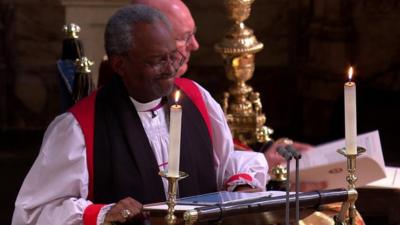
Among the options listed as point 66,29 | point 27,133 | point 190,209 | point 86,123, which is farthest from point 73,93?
point 27,133

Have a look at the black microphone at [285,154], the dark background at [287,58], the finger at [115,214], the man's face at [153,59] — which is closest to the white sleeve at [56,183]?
the finger at [115,214]

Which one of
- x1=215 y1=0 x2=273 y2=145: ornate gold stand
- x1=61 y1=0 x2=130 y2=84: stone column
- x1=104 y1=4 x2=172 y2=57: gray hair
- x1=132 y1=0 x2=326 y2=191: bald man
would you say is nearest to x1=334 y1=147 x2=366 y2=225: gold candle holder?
x1=104 y1=4 x2=172 y2=57: gray hair

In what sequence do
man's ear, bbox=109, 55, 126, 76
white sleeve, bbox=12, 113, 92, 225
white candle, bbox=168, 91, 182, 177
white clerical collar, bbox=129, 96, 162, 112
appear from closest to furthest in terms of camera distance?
white candle, bbox=168, 91, 182, 177 < white sleeve, bbox=12, 113, 92, 225 < man's ear, bbox=109, 55, 126, 76 < white clerical collar, bbox=129, 96, 162, 112

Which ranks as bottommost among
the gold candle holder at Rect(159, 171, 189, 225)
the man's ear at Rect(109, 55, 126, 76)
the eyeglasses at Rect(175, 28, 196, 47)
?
the gold candle holder at Rect(159, 171, 189, 225)

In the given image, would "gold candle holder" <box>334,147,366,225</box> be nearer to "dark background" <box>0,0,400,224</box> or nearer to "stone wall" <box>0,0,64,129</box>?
"dark background" <box>0,0,400,224</box>

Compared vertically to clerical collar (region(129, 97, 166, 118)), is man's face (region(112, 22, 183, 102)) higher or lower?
higher

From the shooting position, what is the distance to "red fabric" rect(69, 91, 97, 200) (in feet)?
12.3

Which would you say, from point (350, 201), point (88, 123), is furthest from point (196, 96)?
point (350, 201)

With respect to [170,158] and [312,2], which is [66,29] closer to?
[170,158]

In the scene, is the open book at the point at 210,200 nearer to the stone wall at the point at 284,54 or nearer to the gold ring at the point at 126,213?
the gold ring at the point at 126,213

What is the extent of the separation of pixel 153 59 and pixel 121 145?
0.31 m

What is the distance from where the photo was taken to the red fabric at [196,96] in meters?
4.11

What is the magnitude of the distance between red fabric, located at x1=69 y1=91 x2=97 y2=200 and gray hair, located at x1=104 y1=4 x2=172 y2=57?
0.20m

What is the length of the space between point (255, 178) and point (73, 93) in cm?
85
